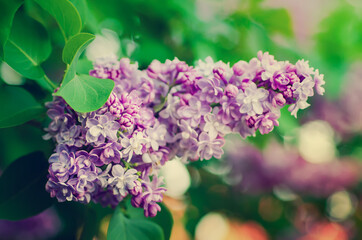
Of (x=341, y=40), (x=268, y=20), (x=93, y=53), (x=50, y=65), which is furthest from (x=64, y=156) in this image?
(x=341, y=40)

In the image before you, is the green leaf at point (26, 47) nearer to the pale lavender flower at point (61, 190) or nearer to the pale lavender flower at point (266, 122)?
the pale lavender flower at point (61, 190)

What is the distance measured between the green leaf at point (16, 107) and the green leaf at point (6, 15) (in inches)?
4.5

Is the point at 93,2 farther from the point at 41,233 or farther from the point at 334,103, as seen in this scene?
the point at 334,103

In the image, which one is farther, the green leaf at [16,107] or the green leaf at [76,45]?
the green leaf at [16,107]

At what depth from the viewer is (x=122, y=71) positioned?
0.60 m

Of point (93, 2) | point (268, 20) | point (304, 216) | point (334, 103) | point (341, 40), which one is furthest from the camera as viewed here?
point (304, 216)

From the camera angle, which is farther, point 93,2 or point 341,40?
point 341,40

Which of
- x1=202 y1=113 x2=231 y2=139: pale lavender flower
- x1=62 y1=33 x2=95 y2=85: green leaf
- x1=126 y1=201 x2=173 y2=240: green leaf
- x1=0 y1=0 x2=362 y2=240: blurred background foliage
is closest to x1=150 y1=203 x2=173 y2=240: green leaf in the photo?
x1=126 y1=201 x2=173 y2=240: green leaf

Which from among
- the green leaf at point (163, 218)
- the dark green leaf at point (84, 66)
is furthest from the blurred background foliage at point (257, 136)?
the green leaf at point (163, 218)

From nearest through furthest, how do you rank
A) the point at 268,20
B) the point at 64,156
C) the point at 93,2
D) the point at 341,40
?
the point at 64,156 < the point at 93,2 < the point at 268,20 < the point at 341,40

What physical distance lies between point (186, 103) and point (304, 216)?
1.41 m

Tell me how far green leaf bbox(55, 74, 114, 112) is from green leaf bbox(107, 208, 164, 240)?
0.24 meters

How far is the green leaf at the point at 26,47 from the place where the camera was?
0.62m

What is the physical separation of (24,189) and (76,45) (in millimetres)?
307
